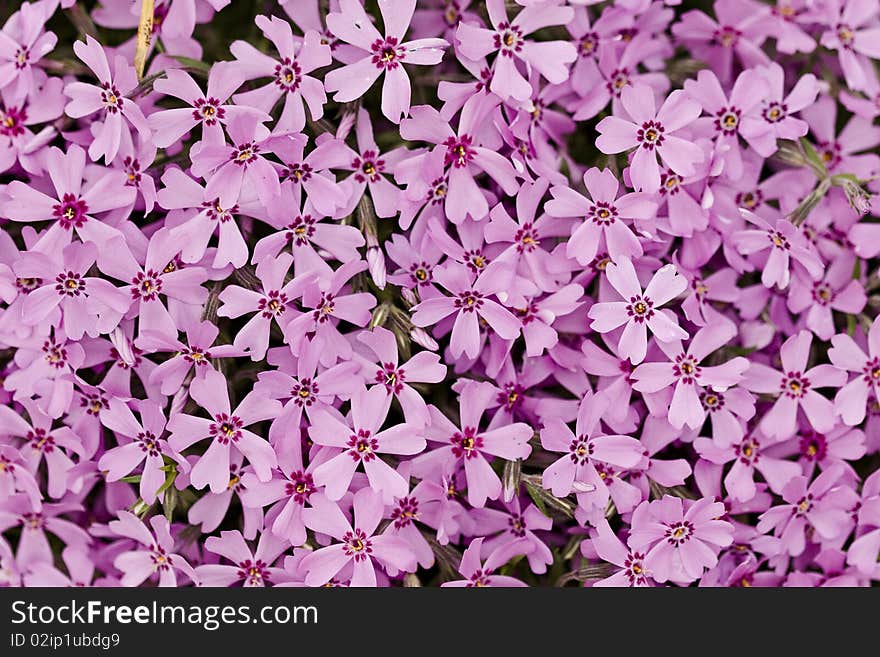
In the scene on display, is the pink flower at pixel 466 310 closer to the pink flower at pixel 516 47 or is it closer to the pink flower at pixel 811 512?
the pink flower at pixel 516 47

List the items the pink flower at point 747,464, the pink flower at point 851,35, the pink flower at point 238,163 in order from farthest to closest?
the pink flower at point 851,35
the pink flower at point 747,464
the pink flower at point 238,163

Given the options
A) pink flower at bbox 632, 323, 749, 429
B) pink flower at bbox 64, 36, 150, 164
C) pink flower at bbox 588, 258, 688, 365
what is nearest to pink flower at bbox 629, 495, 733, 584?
pink flower at bbox 632, 323, 749, 429

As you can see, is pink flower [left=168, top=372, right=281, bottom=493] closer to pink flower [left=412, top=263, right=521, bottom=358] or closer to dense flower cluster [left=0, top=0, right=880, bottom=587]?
dense flower cluster [left=0, top=0, right=880, bottom=587]

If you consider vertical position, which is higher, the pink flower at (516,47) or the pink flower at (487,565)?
the pink flower at (516,47)

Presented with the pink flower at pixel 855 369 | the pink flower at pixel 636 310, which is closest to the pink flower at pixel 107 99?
the pink flower at pixel 636 310

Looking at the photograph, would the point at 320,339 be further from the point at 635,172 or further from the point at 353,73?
the point at 635,172

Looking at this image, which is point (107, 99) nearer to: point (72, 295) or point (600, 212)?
point (72, 295)

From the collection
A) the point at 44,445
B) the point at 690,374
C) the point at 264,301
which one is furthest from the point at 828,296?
the point at 44,445
